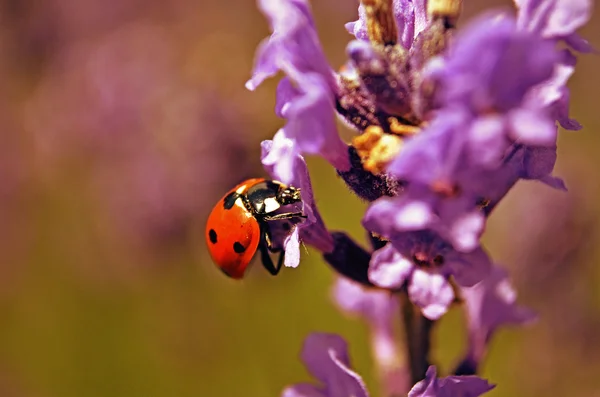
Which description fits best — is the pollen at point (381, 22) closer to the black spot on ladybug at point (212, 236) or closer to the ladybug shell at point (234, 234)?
the ladybug shell at point (234, 234)

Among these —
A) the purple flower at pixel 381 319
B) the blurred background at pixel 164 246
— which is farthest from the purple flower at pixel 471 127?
the blurred background at pixel 164 246

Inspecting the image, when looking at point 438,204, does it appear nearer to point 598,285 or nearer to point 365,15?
point 365,15

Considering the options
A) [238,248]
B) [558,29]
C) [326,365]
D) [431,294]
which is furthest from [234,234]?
[558,29]

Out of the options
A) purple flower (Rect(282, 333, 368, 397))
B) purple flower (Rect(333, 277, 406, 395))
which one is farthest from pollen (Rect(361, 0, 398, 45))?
purple flower (Rect(333, 277, 406, 395))

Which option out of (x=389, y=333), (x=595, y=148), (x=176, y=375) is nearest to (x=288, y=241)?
(x=389, y=333)

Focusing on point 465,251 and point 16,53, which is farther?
point 16,53

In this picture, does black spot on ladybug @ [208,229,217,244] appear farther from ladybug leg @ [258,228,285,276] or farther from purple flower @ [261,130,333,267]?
purple flower @ [261,130,333,267]
